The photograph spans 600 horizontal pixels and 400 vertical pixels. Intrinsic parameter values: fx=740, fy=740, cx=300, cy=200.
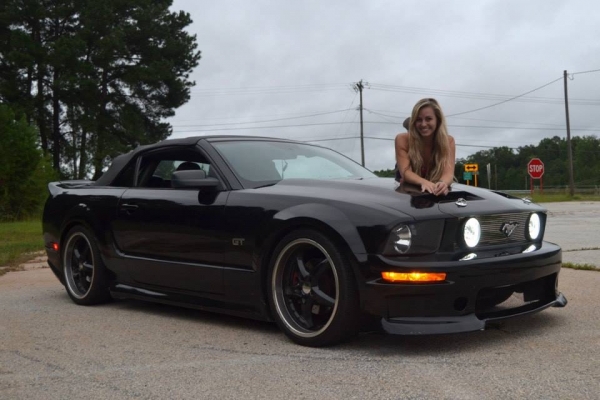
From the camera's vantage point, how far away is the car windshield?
16.8ft

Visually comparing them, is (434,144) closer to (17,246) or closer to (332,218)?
(332,218)

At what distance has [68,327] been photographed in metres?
5.23

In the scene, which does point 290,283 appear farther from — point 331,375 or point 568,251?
point 568,251

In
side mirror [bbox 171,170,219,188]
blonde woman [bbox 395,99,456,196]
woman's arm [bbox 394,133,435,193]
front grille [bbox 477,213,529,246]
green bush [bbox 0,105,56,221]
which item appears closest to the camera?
front grille [bbox 477,213,529,246]

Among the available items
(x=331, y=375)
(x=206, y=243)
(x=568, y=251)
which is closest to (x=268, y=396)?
(x=331, y=375)

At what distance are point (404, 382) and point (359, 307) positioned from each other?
0.69m

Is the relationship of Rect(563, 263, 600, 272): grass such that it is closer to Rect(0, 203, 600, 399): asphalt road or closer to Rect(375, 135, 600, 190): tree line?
Rect(0, 203, 600, 399): asphalt road

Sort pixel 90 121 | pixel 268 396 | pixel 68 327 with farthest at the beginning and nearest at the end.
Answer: pixel 90 121
pixel 68 327
pixel 268 396

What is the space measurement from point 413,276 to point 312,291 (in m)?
0.66

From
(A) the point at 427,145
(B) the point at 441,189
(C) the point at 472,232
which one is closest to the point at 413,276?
(C) the point at 472,232

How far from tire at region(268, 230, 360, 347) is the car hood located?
12.6 inches

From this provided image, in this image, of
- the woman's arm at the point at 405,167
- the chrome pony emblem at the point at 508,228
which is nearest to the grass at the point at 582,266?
the woman's arm at the point at 405,167

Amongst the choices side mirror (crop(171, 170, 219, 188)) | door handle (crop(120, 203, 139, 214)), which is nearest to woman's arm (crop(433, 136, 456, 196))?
side mirror (crop(171, 170, 219, 188))

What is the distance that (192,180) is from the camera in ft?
16.0
